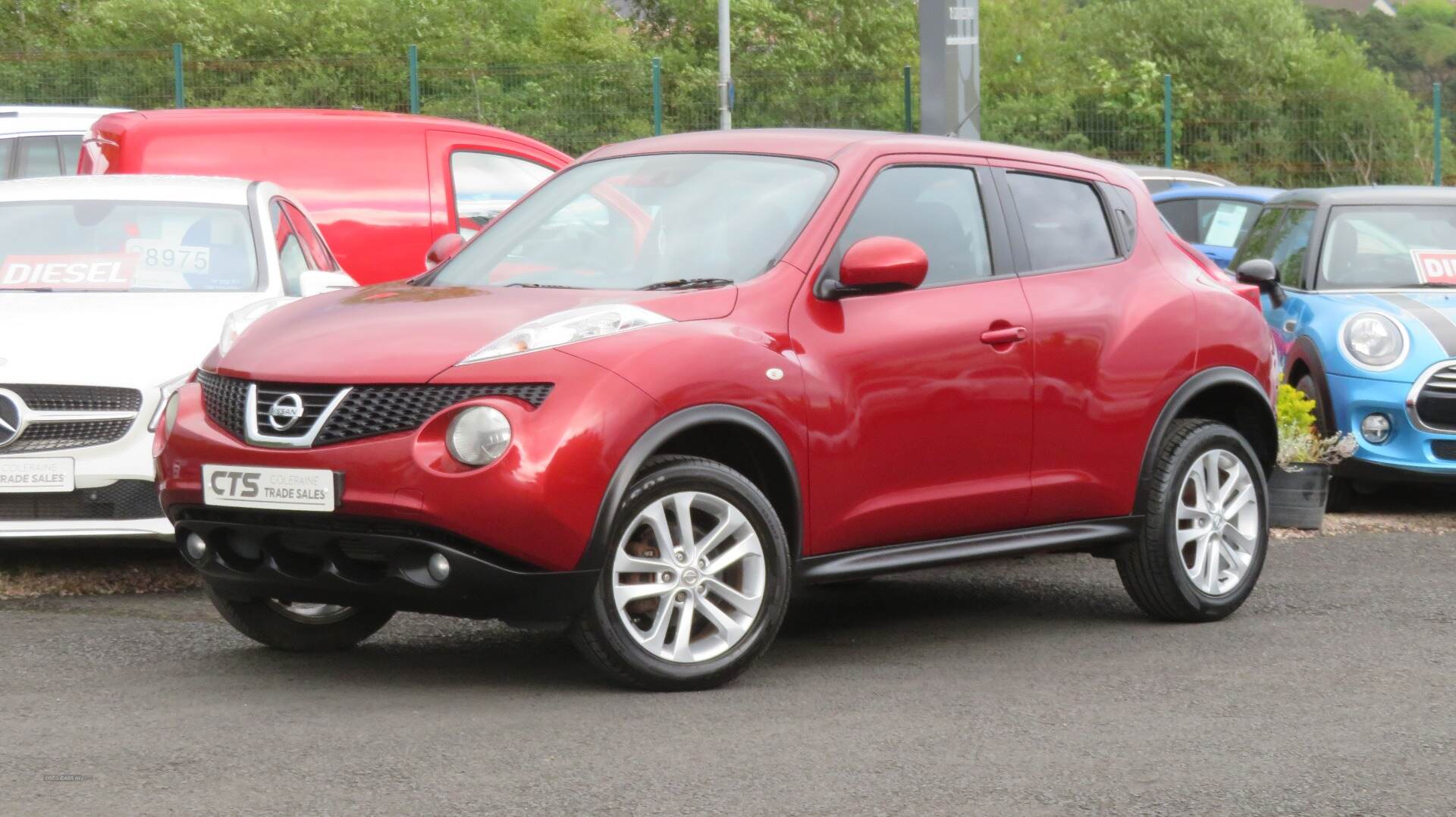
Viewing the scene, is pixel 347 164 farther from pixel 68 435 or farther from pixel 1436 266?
pixel 1436 266

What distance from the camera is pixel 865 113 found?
25562 mm

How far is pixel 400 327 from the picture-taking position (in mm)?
5812

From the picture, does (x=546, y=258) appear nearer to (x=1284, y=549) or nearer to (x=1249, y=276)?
(x=1249, y=276)

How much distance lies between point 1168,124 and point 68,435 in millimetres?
20654

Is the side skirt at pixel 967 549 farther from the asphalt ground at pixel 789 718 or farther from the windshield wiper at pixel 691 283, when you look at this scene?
the windshield wiper at pixel 691 283

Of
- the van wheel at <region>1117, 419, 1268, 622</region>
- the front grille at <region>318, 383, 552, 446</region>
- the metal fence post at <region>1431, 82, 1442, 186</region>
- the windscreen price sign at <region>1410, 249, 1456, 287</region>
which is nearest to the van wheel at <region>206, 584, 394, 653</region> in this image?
the front grille at <region>318, 383, 552, 446</region>

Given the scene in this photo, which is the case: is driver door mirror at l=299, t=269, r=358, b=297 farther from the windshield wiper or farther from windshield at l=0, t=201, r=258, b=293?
the windshield wiper

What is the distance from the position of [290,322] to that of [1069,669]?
2.60 m

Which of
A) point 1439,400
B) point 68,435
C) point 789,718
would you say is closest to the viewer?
point 789,718

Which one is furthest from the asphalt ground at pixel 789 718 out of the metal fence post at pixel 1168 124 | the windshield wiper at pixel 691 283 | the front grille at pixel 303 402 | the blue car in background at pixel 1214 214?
the metal fence post at pixel 1168 124

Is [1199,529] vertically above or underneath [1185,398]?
underneath

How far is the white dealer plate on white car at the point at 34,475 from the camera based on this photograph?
24.3 ft

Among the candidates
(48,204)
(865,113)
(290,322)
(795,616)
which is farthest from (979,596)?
(865,113)

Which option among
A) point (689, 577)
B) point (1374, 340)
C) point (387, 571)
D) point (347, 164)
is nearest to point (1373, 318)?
point (1374, 340)
